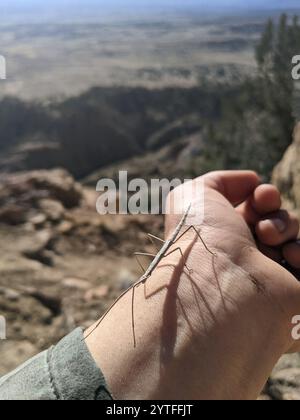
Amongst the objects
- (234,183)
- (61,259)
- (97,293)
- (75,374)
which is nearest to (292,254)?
(234,183)

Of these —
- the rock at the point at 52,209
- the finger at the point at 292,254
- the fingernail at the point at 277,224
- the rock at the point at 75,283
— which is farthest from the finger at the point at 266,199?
the rock at the point at 52,209

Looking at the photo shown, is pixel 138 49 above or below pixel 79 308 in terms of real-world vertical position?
above

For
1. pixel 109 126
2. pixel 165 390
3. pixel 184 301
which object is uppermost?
pixel 184 301

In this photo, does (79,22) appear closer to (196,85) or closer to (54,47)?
(54,47)

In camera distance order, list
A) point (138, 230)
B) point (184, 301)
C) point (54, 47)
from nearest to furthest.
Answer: point (184, 301) → point (138, 230) → point (54, 47)

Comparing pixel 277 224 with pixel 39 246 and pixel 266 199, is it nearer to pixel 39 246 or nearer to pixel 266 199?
pixel 266 199

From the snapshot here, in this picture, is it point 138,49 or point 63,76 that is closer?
point 63,76

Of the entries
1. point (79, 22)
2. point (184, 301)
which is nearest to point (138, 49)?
point (79, 22)
